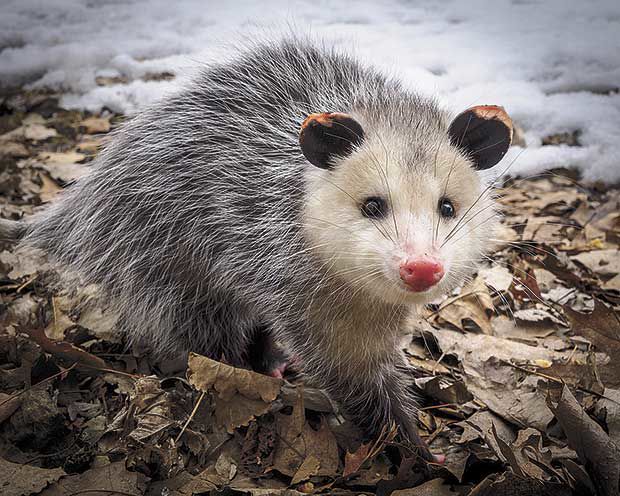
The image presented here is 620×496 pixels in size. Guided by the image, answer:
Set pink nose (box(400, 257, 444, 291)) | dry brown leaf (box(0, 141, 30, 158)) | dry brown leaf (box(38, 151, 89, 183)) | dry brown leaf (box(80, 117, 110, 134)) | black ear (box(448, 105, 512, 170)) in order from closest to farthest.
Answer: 1. pink nose (box(400, 257, 444, 291))
2. black ear (box(448, 105, 512, 170))
3. dry brown leaf (box(38, 151, 89, 183))
4. dry brown leaf (box(0, 141, 30, 158))
5. dry brown leaf (box(80, 117, 110, 134))

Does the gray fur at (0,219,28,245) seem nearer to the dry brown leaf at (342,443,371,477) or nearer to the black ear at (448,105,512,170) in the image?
the dry brown leaf at (342,443,371,477)

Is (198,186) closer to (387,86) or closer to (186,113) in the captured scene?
(186,113)

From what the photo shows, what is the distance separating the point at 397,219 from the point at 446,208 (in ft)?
0.55

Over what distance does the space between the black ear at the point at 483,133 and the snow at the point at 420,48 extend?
42.7 inches

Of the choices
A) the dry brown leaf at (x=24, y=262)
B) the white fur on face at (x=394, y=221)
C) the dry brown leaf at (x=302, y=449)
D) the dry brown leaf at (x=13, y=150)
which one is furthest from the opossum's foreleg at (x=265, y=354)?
the dry brown leaf at (x=13, y=150)

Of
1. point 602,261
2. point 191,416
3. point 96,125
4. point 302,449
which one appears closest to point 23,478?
point 191,416

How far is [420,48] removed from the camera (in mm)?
3301

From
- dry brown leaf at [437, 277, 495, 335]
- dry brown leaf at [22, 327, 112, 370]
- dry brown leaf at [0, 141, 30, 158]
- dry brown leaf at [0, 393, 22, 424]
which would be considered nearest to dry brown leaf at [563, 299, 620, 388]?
dry brown leaf at [437, 277, 495, 335]

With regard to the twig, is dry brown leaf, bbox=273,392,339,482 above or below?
below

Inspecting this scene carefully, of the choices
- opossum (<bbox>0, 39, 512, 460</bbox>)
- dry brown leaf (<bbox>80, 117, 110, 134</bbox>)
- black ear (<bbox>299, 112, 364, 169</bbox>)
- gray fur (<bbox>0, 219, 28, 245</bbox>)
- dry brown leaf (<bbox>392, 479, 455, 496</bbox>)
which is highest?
black ear (<bbox>299, 112, 364, 169</bbox>)

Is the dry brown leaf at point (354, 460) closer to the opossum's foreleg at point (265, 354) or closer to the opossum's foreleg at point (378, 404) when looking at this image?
the opossum's foreleg at point (378, 404)

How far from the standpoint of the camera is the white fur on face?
1.30 m

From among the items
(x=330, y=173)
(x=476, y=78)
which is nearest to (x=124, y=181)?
(x=330, y=173)

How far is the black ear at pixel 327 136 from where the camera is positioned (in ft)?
4.62
